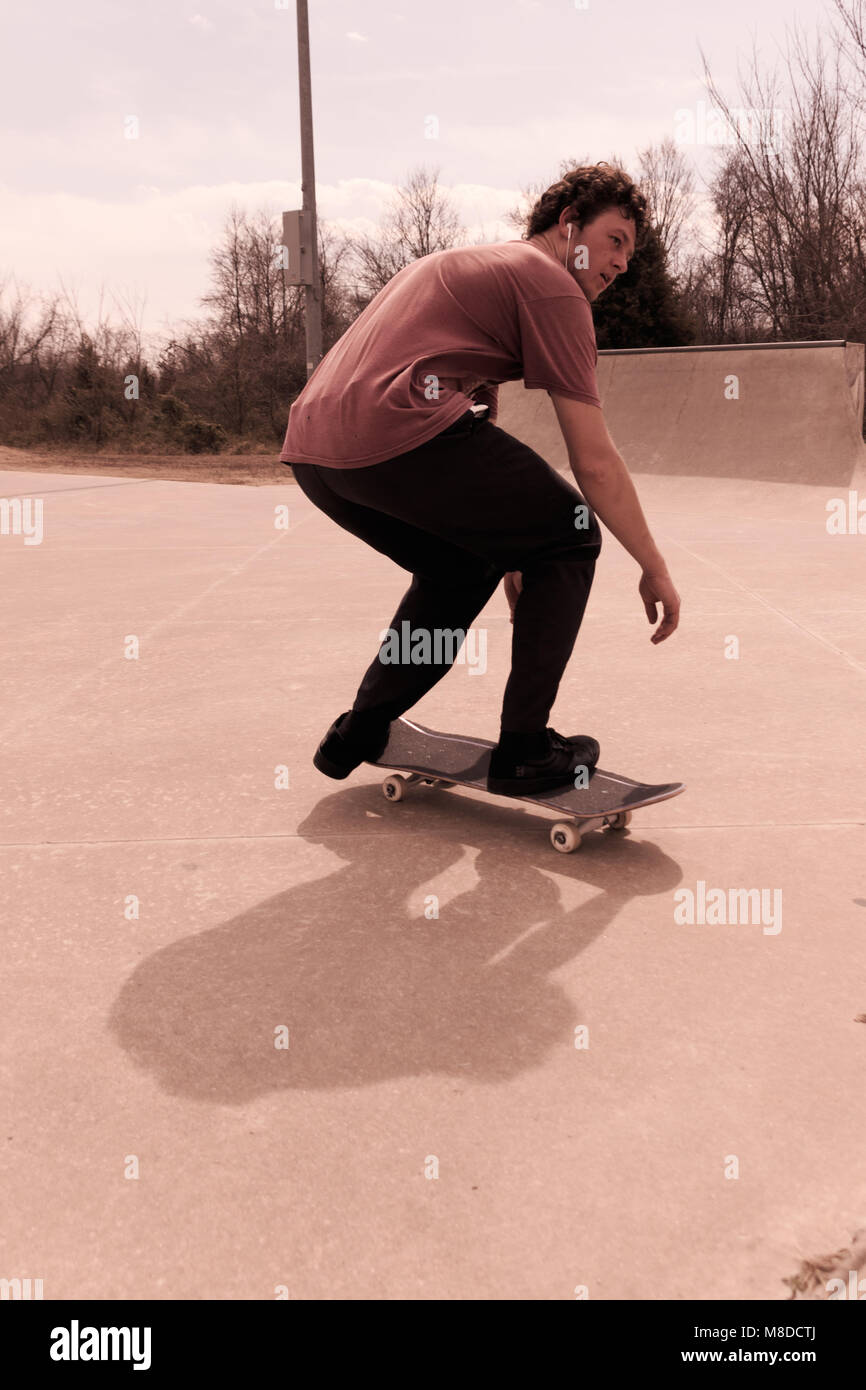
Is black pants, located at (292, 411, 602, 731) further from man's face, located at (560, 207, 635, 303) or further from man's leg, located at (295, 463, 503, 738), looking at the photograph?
man's face, located at (560, 207, 635, 303)

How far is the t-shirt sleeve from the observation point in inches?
96.1

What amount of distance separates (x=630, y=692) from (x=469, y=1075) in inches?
94.9

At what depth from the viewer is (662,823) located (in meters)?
2.91

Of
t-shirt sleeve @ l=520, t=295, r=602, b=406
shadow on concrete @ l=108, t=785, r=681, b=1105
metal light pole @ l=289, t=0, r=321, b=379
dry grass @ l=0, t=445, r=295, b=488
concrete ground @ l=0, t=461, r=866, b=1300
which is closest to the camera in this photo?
concrete ground @ l=0, t=461, r=866, b=1300

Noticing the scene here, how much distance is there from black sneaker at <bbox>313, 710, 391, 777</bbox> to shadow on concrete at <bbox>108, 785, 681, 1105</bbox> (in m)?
0.20

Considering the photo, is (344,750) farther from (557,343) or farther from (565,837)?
(557,343)

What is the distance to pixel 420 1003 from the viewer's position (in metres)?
2.00

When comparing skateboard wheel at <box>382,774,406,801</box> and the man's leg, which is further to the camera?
skateboard wheel at <box>382,774,406,801</box>

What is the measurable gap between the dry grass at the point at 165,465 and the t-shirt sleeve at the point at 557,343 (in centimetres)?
1233

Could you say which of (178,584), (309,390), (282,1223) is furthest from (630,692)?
(178,584)

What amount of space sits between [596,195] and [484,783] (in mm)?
1454

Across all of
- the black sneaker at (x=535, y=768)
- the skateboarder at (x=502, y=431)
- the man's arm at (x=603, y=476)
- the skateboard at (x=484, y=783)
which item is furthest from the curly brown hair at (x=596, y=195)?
the skateboard at (x=484, y=783)

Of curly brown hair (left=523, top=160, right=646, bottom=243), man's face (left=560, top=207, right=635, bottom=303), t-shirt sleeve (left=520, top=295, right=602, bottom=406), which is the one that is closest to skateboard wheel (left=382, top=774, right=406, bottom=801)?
t-shirt sleeve (left=520, top=295, right=602, bottom=406)

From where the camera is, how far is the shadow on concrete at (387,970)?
183 centimetres
